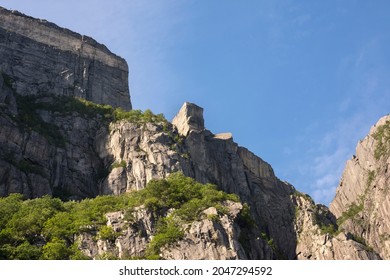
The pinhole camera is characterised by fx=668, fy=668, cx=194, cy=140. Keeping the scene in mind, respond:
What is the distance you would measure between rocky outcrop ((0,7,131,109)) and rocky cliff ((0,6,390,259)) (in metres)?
0.18

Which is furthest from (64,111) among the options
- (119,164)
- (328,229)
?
(328,229)

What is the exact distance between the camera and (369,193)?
97.4m

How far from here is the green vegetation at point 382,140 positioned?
99.0 metres

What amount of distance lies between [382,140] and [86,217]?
57489 millimetres

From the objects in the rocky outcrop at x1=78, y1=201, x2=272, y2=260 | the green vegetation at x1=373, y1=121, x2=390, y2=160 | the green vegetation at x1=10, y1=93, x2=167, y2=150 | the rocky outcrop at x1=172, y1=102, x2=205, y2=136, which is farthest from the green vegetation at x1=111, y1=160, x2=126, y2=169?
the green vegetation at x1=373, y1=121, x2=390, y2=160

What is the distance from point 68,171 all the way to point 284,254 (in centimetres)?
3032

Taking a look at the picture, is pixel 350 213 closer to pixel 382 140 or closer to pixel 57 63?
pixel 382 140

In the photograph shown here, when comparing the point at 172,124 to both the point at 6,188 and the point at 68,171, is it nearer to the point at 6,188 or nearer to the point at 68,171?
the point at 68,171

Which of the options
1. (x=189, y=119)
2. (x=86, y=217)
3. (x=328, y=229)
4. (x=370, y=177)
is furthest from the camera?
(x=370, y=177)

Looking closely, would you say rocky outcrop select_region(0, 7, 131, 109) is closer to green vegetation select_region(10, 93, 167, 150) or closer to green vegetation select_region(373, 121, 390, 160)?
green vegetation select_region(10, 93, 167, 150)

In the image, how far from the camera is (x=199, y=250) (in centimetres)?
5622

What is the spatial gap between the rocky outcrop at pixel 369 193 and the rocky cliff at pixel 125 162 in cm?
30

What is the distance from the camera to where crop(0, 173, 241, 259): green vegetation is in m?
52.5
